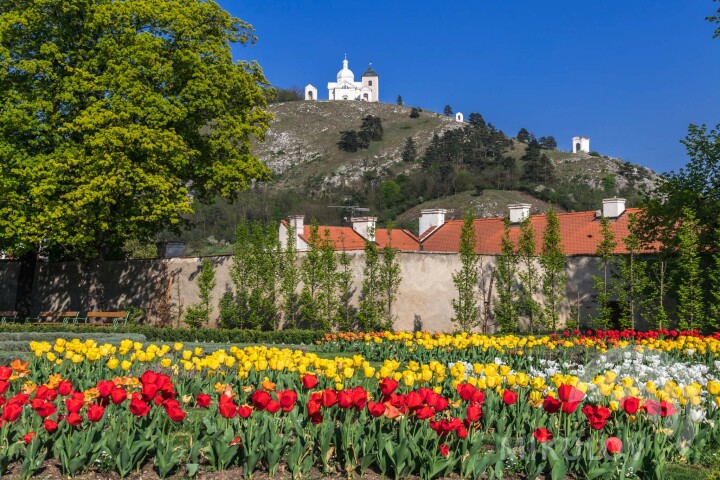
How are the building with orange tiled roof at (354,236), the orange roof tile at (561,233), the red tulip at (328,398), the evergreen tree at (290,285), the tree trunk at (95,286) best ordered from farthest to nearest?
the building with orange tiled roof at (354,236) < the orange roof tile at (561,233) < the tree trunk at (95,286) < the evergreen tree at (290,285) < the red tulip at (328,398)

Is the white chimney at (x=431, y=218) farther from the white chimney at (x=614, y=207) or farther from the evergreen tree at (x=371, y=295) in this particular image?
the evergreen tree at (x=371, y=295)

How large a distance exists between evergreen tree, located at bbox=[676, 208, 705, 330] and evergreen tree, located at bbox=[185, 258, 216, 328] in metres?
14.6

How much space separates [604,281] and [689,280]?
2.37 m

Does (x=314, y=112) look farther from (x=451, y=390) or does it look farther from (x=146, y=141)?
(x=451, y=390)

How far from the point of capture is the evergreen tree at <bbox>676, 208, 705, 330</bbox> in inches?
774

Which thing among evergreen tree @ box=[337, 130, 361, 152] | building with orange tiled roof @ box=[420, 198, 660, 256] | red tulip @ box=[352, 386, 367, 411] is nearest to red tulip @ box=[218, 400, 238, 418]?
red tulip @ box=[352, 386, 367, 411]

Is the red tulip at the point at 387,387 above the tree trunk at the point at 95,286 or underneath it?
underneath

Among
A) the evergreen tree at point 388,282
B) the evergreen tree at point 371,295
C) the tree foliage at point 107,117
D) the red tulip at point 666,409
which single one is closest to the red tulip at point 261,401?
the red tulip at point 666,409

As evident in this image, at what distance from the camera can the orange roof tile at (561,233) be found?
3017 cm

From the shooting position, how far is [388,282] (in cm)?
2228

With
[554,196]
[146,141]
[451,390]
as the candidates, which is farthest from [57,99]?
[554,196]

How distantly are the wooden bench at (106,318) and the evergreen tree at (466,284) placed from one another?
34.7ft

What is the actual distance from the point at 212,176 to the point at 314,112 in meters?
102

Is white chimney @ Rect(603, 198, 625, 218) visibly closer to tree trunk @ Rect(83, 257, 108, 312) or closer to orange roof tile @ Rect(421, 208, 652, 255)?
orange roof tile @ Rect(421, 208, 652, 255)
